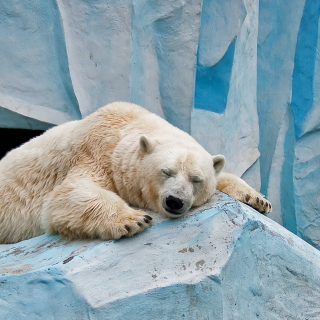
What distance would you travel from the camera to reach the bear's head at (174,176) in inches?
110

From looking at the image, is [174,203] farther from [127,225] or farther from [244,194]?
[244,194]

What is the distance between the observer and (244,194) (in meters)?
3.32

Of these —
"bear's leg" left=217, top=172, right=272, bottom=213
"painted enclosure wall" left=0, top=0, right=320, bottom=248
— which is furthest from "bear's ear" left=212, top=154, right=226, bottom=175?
"painted enclosure wall" left=0, top=0, right=320, bottom=248

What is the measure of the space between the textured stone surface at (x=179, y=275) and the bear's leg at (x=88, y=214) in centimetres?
7

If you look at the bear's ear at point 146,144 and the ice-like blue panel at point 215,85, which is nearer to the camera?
the bear's ear at point 146,144

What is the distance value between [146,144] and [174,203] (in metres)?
0.48

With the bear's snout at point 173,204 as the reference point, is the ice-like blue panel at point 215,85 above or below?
below

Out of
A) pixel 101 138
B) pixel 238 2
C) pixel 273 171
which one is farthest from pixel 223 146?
pixel 101 138

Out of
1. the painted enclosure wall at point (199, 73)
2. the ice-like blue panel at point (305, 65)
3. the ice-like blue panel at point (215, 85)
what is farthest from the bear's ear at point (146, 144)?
the ice-like blue panel at point (305, 65)

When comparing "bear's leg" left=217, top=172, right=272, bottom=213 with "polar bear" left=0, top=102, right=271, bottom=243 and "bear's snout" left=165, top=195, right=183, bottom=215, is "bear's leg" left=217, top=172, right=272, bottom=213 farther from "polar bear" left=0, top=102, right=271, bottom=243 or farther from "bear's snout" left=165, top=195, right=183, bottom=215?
"bear's snout" left=165, top=195, right=183, bottom=215

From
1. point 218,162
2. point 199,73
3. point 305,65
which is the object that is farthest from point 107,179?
point 305,65

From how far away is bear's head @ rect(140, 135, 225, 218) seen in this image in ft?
9.16

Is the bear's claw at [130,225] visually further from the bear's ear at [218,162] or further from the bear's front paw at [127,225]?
the bear's ear at [218,162]

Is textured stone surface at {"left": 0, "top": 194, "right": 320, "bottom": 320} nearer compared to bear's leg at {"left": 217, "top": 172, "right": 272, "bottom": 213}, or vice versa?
textured stone surface at {"left": 0, "top": 194, "right": 320, "bottom": 320}
